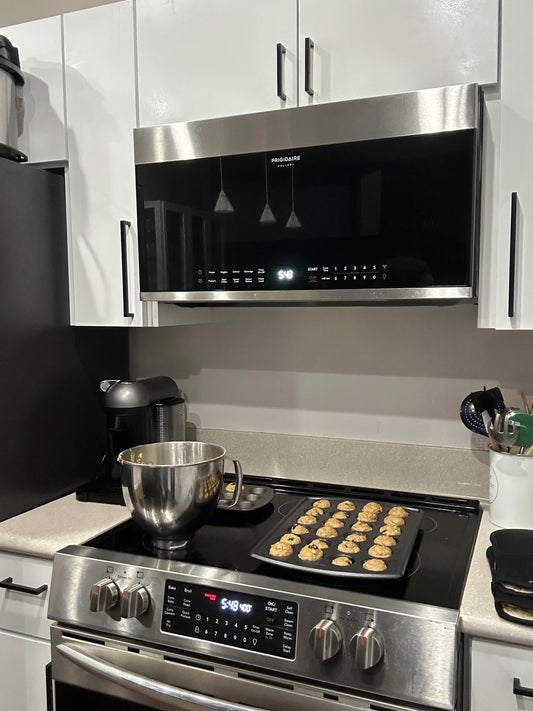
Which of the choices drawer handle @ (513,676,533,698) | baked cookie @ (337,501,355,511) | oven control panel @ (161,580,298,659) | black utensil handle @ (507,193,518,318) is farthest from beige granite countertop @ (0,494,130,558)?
black utensil handle @ (507,193,518,318)

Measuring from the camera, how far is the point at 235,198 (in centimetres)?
145

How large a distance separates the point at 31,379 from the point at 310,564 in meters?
0.87

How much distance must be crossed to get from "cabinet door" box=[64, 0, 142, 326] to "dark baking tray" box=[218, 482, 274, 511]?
0.53m

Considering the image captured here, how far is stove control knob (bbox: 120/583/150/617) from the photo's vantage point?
119 cm

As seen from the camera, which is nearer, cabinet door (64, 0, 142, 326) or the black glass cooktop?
the black glass cooktop

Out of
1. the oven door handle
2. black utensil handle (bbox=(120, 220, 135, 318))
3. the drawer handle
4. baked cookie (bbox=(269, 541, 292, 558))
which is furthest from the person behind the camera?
black utensil handle (bbox=(120, 220, 135, 318))

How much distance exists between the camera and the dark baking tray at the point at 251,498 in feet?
4.95

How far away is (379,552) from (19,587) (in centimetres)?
81

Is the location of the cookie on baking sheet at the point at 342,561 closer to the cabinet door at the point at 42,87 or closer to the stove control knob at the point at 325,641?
the stove control knob at the point at 325,641

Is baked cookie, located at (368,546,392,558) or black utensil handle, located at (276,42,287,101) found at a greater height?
black utensil handle, located at (276,42,287,101)

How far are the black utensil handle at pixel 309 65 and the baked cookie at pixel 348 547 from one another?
98 centimetres

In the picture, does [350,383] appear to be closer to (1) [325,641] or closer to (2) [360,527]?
(2) [360,527]

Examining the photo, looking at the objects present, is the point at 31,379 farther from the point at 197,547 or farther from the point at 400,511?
the point at 400,511

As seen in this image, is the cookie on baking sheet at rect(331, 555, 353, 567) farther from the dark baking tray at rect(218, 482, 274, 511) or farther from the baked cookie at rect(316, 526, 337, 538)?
the dark baking tray at rect(218, 482, 274, 511)
